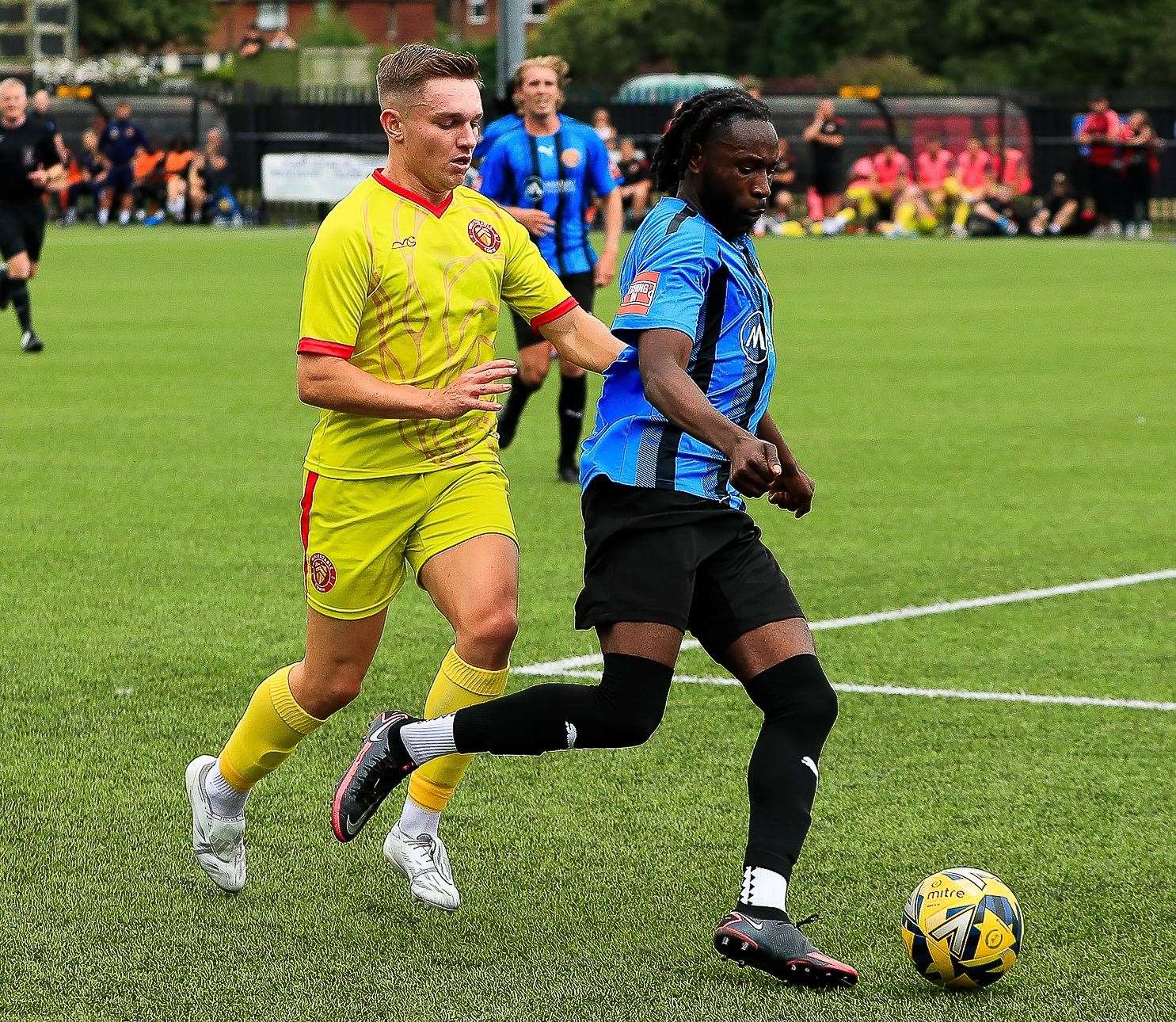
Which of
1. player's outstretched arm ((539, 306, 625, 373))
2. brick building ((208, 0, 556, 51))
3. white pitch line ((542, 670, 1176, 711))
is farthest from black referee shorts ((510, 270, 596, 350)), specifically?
brick building ((208, 0, 556, 51))

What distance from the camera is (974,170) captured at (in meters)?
38.9

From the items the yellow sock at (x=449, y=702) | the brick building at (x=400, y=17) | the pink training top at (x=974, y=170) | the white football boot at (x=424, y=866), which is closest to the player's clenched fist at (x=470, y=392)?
the yellow sock at (x=449, y=702)

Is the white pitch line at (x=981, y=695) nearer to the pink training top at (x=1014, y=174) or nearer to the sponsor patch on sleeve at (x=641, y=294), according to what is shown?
the sponsor patch on sleeve at (x=641, y=294)

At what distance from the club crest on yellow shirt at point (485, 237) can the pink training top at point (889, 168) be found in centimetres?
3449

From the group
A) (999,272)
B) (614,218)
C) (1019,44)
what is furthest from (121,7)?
(614,218)

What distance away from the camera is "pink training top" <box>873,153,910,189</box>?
127 ft

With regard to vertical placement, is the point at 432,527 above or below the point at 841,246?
above

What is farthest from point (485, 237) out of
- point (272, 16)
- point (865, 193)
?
point (272, 16)

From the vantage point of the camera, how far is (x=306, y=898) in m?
5.06

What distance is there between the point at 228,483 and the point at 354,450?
6.81 metres

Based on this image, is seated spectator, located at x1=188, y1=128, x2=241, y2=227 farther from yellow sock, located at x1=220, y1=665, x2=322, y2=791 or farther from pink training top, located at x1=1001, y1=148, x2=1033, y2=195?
yellow sock, located at x1=220, y1=665, x2=322, y2=791

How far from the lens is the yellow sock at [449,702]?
16.5ft

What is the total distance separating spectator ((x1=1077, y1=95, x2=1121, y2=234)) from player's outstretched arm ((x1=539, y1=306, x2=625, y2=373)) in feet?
108

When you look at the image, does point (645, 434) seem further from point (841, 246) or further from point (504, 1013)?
point (841, 246)
